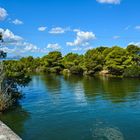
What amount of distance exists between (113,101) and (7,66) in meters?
13.0

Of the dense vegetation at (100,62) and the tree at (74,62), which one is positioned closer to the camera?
the dense vegetation at (100,62)

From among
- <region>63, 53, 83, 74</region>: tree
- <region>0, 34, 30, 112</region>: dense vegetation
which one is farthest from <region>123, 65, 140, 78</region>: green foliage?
<region>0, 34, 30, 112</region>: dense vegetation

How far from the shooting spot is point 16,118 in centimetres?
2825

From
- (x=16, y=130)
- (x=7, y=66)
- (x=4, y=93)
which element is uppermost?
(x=7, y=66)

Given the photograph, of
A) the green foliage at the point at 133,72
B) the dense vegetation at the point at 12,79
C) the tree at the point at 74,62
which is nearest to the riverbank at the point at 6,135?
the dense vegetation at the point at 12,79

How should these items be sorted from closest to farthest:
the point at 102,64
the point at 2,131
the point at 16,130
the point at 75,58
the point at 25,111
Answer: the point at 2,131 → the point at 16,130 → the point at 25,111 → the point at 102,64 → the point at 75,58

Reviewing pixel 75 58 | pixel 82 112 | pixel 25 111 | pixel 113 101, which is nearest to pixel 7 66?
pixel 25 111

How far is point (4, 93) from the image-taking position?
2911 cm

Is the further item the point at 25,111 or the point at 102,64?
the point at 102,64

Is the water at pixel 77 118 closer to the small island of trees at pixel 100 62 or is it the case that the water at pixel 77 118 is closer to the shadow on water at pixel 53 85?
the shadow on water at pixel 53 85

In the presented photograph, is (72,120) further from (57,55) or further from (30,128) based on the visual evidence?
(57,55)

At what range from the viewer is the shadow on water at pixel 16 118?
2455 cm

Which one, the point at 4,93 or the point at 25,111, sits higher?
the point at 4,93

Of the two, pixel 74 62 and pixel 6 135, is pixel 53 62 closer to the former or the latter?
pixel 74 62
